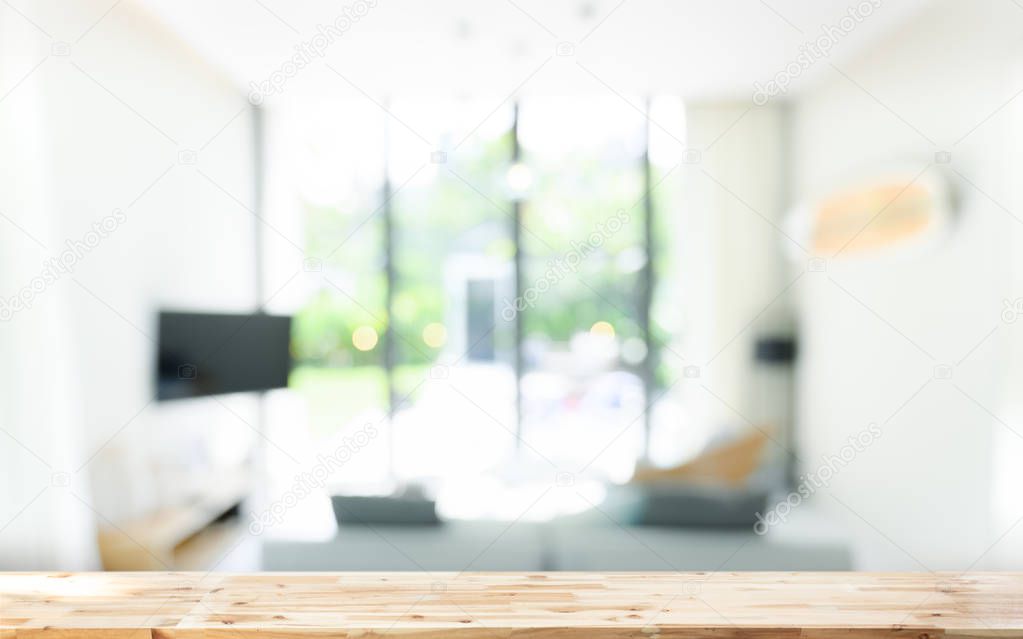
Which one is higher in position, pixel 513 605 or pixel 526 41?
pixel 526 41

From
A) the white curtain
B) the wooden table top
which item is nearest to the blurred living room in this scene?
the white curtain

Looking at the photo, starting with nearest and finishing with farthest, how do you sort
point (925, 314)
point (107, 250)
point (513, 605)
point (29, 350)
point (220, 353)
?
point (513, 605) < point (29, 350) < point (107, 250) < point (925, 314) < point (220, 353)

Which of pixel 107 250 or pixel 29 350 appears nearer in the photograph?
pixel 29 350

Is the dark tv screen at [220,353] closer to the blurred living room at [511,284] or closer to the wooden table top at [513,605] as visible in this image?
the blurred living room at [511,284]

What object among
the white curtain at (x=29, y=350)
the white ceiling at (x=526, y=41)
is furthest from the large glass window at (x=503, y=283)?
the white curtain at (x=29, y=350)

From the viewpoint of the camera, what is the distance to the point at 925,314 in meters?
2.10

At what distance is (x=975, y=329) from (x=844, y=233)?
0.62m

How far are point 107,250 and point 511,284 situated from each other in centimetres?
167

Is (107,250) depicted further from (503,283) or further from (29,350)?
(503,283)

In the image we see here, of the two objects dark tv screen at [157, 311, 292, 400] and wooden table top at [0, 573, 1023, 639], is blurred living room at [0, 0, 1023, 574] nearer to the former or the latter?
dark tv screen at [157, 311, 292, 400]

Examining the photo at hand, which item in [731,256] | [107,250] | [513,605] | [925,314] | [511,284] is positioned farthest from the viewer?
[511,284]

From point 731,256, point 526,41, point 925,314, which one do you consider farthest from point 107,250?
point 925,314

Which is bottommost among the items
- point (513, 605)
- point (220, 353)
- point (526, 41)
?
point (513, 605)

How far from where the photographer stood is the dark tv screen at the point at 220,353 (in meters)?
2.17
